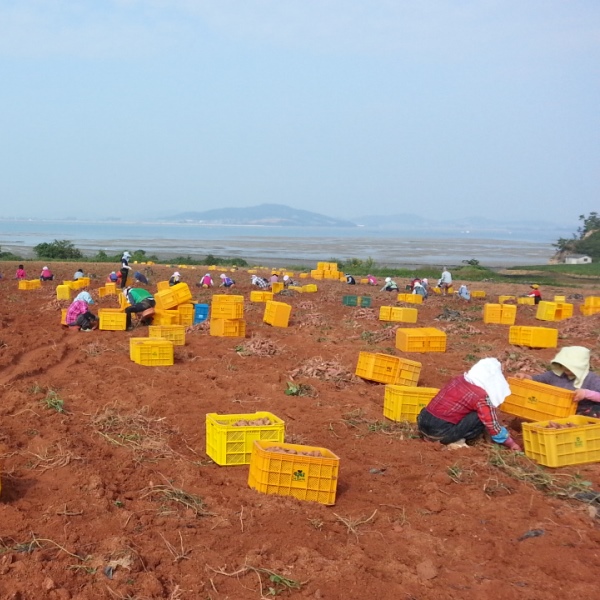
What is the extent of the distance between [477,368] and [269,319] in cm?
991

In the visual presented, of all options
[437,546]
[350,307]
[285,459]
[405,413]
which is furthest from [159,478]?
[350,307]

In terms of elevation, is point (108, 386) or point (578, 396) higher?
point (578, 396)

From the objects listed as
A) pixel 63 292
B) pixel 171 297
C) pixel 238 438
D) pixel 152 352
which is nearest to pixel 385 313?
pixel 171 297

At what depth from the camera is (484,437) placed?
7.26m

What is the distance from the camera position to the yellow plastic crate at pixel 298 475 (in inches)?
215

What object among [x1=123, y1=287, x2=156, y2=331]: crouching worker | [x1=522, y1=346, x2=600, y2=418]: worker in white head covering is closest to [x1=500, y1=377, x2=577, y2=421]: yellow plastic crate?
[x1=522, y1=346, x2=600, y2=418]: worker in white head covering

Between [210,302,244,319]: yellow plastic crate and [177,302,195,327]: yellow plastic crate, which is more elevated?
[210,302,244,319]: yellow plastic crate

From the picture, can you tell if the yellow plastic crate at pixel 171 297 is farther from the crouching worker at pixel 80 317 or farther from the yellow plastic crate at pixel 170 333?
the yellow plastic crate at pixel 170 333

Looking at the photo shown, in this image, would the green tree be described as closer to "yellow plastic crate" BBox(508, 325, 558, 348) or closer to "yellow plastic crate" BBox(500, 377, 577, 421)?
"yellow plastic crate" BBox(508, 325, 558, 348)

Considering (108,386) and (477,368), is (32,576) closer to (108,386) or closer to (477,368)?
(477,368)

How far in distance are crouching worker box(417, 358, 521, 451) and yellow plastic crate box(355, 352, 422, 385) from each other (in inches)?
107

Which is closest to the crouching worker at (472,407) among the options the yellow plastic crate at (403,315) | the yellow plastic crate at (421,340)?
the yellow plastic crate at (421,340)

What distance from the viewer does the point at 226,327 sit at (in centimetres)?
1388

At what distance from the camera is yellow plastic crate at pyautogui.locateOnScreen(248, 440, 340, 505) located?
5.47 m
